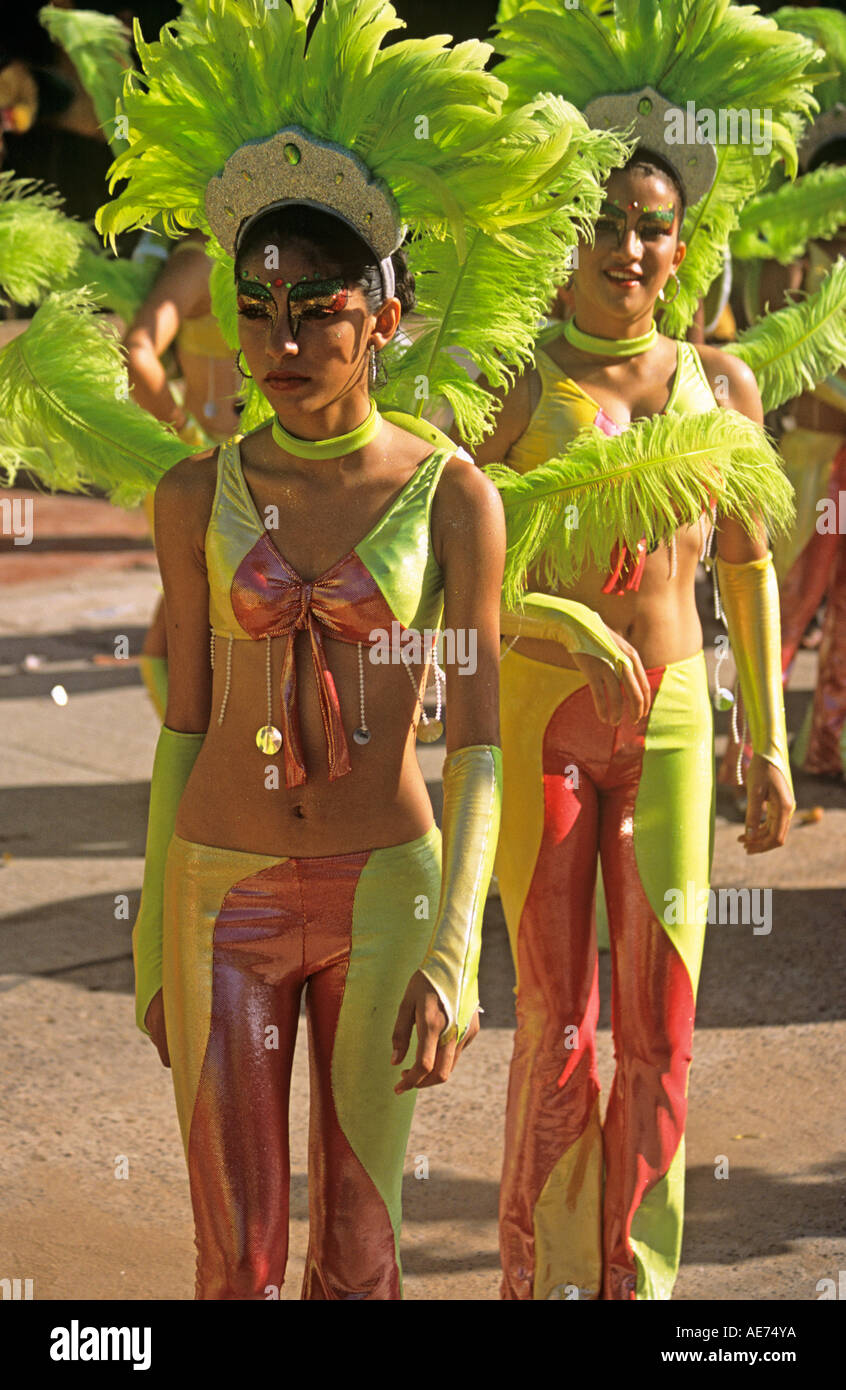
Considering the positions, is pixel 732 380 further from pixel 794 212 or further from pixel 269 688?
pixel 269 688

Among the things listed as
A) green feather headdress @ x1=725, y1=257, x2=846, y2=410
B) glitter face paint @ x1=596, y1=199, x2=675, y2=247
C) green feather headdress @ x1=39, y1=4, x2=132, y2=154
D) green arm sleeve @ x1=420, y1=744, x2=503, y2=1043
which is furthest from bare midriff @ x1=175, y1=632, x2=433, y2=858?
green feather headdress @ x1=39, y1=4, x2=132, y2=154

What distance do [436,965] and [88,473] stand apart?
3.77 ft

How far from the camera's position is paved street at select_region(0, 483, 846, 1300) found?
3.66 meters

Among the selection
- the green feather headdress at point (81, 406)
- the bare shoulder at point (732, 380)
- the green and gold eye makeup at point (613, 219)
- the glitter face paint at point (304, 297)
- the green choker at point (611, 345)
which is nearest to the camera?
the glitter face paint at point (304, 297)

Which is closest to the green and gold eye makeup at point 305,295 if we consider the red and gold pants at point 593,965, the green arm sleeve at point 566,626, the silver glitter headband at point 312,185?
the silver glitter headband at point 312,185

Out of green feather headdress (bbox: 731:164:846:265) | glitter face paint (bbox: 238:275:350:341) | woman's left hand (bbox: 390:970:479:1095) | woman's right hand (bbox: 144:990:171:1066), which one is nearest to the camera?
woman's left hand (bbox: 390:970:479:1095)

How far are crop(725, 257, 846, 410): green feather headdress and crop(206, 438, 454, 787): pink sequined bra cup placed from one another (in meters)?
1.29

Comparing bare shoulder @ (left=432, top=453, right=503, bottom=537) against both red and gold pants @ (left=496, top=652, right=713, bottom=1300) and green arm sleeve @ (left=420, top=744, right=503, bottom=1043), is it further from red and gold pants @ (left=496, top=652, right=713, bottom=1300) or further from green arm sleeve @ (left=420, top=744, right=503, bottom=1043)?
red and gold pants @ (left=496, top=652, right=713, bottom=1300)

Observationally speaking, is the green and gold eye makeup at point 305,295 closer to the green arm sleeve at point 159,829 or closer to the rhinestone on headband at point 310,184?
the rhinestone on headband at point 310,184

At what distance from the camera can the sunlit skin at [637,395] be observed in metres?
3.19

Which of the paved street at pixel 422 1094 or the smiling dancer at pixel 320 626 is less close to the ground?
the smiling dancer at pixel 320 626

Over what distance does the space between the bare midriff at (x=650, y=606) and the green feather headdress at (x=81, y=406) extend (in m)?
0.77

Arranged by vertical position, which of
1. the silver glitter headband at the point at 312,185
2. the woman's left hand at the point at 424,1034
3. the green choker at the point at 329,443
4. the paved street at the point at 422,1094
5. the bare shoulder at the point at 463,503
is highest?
the silver glitter headband at the point at 312,185

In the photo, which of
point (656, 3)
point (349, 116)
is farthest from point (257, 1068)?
point (656, 3)
